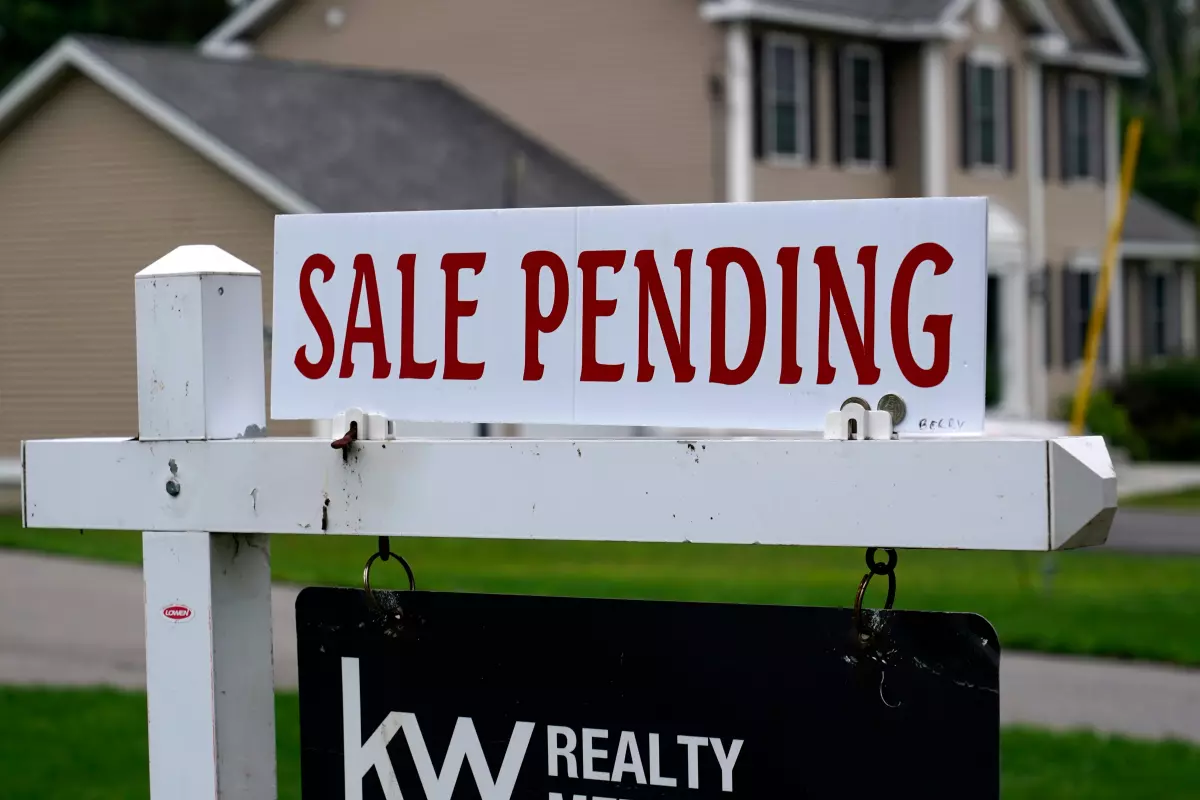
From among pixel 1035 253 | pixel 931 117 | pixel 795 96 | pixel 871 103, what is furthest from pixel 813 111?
pixel 1035 253

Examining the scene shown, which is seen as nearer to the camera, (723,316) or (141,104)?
(723,316)

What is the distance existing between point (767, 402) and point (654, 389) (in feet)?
0.45

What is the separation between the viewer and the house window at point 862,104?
25.2m

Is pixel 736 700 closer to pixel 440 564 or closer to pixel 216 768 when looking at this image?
pixel 216 768

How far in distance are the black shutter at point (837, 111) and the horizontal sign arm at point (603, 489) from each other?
23137mm

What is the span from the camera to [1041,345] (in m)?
29.2

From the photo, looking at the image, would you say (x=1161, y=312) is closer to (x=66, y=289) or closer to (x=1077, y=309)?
(x=1077, y=309)

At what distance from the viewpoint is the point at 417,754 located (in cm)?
227

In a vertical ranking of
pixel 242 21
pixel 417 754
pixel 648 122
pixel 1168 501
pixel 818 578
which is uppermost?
pixel 242 21

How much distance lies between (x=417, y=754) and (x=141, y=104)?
753 centimetres

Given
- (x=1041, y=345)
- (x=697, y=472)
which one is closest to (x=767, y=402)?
(x=697, y=472)

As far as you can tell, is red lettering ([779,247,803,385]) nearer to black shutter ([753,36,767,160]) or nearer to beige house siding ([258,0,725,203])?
beige house siding ([258,0,725,203])

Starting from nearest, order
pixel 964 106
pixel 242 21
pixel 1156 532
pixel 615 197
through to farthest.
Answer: pixel 1156 532 → pixel 615 197 → pixel 242 21 → pixel 964 106

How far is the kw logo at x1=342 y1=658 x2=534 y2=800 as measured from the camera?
223 cm
